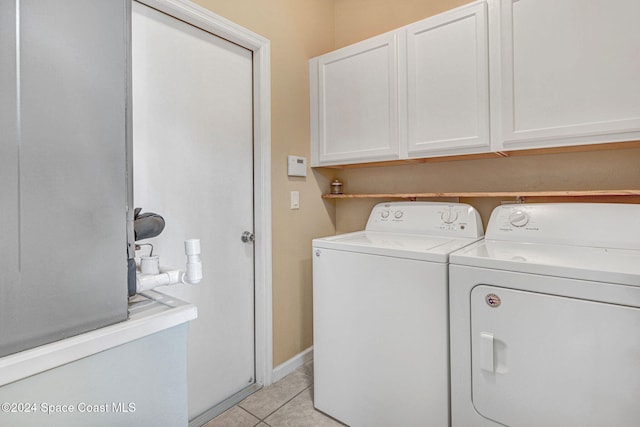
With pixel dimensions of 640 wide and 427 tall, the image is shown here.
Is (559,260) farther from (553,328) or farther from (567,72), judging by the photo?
(567,72)

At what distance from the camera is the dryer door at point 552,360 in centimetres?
97

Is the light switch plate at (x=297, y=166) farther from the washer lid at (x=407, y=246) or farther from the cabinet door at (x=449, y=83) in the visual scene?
the cabinet door at (x=449, y=83)

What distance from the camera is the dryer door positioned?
973 millimetres

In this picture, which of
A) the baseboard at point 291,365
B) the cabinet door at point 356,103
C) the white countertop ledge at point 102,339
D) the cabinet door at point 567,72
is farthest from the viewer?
the baseboard at point 291,365

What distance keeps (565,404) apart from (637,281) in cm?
47

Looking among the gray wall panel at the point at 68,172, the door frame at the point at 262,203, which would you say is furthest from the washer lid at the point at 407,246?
the gray wall panel at the point at 68,172

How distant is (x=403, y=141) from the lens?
185 centimetres

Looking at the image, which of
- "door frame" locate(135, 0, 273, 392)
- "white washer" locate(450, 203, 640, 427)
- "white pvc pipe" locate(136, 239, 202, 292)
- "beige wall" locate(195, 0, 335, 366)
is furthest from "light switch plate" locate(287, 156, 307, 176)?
"white pvc pipe" locate(136, 239, 202, 292)

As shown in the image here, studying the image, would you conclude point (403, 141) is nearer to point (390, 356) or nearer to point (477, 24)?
point (477, 24)

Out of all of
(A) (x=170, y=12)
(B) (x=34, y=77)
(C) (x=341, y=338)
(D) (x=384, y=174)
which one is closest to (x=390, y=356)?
(C) (x=341, y=338)

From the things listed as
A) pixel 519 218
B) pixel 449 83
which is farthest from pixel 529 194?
pixel 449 83

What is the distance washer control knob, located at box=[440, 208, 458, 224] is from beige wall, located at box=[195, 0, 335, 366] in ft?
2.93

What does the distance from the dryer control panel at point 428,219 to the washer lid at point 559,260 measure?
0.92 ft

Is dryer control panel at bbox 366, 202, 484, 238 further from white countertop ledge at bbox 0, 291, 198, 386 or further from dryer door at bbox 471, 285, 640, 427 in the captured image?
white countertop ledge at bbox 0, 291, 198, 386
